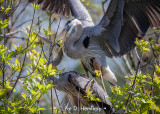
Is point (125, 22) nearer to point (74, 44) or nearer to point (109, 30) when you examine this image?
point (109, 30)

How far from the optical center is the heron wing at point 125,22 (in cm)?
287

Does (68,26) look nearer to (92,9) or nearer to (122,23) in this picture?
(122,23)

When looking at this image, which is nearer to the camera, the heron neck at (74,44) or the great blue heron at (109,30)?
the great blue heron at (109,30)

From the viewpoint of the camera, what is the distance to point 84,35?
350 cm

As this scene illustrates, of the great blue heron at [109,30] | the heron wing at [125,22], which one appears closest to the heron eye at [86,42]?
the great blue heron at [109,30]

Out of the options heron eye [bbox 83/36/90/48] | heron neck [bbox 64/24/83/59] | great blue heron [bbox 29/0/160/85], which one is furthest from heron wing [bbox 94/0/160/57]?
heron neck [bbox 64/24/83/59]

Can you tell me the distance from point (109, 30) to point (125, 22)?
23cm

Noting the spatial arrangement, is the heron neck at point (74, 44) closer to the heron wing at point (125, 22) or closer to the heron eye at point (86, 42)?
the heron eye at point (86, 42)

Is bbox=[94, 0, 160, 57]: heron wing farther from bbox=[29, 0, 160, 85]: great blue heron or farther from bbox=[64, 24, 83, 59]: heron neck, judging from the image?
bbox=[64, 24, 83, 59]: heron neck

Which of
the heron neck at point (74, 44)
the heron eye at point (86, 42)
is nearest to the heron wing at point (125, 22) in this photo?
the heron eye at point (86, 42)

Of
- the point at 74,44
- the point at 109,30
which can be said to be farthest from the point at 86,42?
the point at 109,30

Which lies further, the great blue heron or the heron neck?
the heron neck

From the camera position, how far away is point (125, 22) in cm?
316

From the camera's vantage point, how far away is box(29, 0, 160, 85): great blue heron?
290cm
